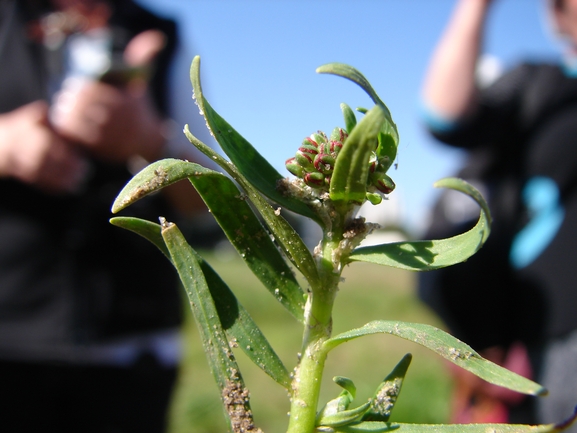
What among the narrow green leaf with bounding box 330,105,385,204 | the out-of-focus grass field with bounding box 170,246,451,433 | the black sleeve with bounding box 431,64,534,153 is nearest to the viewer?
the narrow green leaf with bounding box 330,105,385,204

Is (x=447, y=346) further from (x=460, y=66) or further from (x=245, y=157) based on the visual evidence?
(x=460, y=66)

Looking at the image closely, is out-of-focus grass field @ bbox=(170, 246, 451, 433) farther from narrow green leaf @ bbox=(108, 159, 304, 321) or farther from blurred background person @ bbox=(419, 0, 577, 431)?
narrow green leaf @ bbox=(108, 159, 304, 321)

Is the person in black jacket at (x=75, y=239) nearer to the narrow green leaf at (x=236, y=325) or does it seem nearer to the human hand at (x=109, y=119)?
the human hand at (x=109, y=119)

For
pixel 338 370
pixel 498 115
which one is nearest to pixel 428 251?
pixel 498 115

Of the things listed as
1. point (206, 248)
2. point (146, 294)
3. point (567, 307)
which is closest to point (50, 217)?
point (146, 294)

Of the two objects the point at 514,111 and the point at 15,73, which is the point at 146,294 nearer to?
the point at 15,73

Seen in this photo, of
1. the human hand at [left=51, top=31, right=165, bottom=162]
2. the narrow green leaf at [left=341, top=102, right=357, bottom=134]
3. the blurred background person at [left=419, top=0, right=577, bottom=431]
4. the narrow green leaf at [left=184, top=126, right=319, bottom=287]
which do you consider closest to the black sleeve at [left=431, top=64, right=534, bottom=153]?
the blurred background person at [left=419, top=0, right=577, bottom=431]

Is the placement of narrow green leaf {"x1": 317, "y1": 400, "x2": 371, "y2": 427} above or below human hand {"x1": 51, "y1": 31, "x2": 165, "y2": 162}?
below

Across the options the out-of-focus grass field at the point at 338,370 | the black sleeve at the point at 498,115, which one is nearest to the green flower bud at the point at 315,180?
the out-of-focus grass field at the point at 338,370
